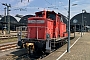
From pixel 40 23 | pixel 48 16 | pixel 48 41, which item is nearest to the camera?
pixel 48 41

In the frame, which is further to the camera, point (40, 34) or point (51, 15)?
point (51, 15)

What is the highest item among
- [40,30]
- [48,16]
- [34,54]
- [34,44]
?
[48,16]

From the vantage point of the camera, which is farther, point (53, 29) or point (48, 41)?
point (53, 29)

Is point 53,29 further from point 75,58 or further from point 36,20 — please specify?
point 75,58

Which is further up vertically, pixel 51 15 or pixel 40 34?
pixel 51 15

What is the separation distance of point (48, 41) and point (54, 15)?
10.9 feet

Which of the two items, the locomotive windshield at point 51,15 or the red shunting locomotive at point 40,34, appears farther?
the locomotive windshield at point 51,15

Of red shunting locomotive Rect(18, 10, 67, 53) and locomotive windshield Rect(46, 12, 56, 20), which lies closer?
red shunting locomotive Rect(18, 10, 67, 53)

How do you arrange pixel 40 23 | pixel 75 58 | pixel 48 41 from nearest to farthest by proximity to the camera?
pixel 75 58, pixel 48 41, pixel 40 23

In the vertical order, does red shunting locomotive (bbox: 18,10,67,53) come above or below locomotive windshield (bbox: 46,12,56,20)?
below

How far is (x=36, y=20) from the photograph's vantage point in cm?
1356

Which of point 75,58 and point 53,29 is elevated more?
point 53,29

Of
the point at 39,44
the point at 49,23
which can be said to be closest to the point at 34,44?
the point at 39,44

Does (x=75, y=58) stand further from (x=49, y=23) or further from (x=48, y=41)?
(x=49, y=23)
